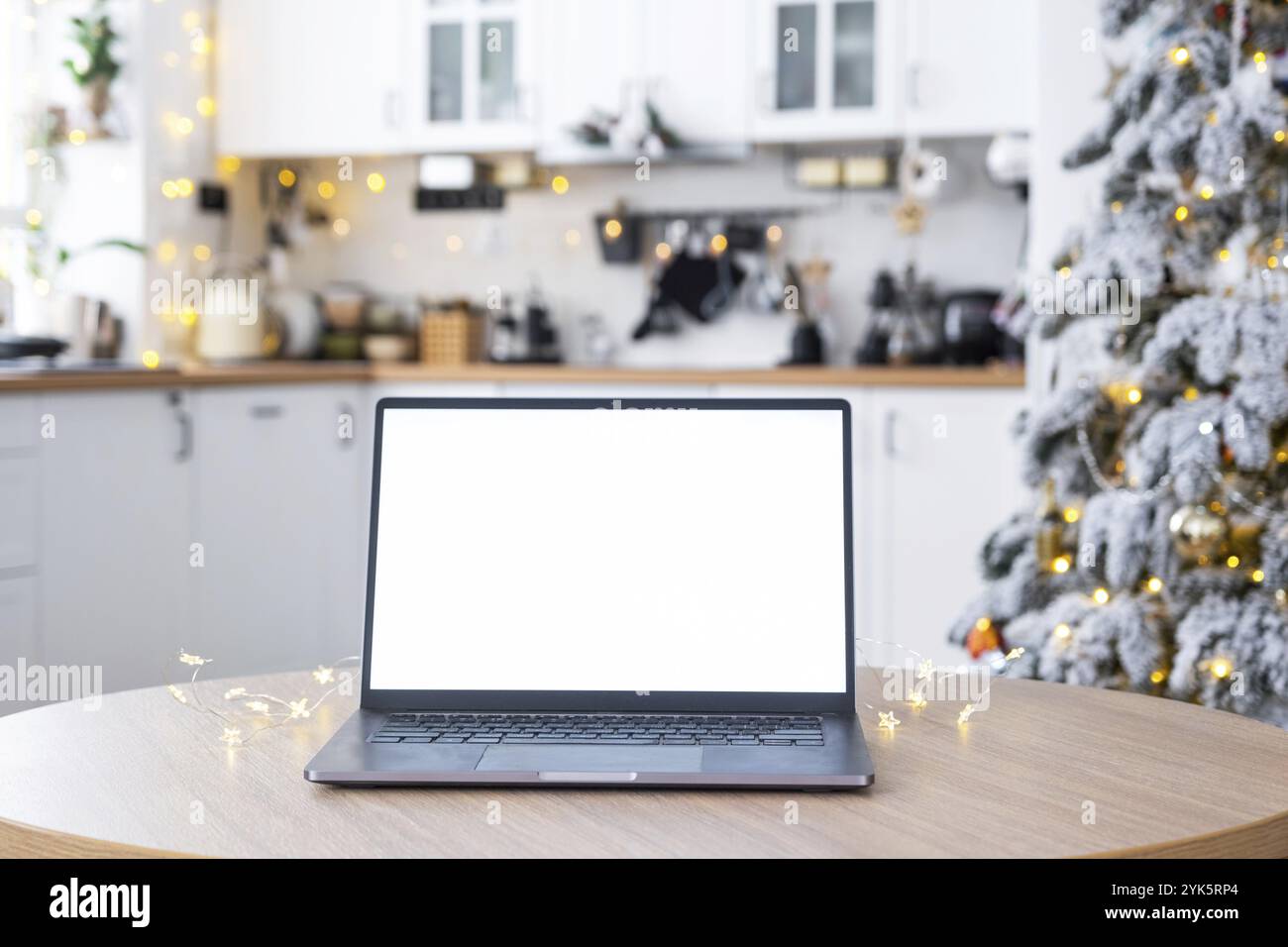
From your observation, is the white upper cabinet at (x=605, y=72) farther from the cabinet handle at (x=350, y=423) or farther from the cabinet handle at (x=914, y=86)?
the cabinet handle at (x=350, y=423)

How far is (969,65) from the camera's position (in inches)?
156

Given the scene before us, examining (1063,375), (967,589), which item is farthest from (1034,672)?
(967,589)

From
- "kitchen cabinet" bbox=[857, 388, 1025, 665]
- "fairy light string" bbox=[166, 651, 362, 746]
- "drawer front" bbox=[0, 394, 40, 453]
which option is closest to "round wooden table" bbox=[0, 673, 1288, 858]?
"fairy light string" bbox=[166, 651, 362, 746]

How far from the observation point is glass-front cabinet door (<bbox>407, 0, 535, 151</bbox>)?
14.2 ft

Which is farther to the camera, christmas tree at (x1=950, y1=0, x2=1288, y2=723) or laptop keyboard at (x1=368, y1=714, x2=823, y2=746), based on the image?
christmas tree at (x1=950, y1=0, x2=1288, y2=723)

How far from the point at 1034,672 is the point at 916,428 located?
1.31 meters

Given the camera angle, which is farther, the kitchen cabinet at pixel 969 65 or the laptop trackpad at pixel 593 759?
the kitchen cabinet at pixel 969 65

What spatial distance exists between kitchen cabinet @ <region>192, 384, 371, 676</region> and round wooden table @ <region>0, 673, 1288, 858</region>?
8.69 feet

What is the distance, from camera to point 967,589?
393 centimetres

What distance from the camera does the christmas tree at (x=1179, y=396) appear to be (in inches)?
95.3

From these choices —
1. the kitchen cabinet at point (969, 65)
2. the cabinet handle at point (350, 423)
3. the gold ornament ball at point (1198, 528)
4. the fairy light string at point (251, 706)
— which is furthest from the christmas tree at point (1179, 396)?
the cabinet handle at point (350, 423)

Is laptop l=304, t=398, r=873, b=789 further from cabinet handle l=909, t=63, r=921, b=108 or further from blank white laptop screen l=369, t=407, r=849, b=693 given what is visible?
cabinet handle l=909, t=63, r=921, b=108

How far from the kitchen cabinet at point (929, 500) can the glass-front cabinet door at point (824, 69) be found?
0.76 metres
